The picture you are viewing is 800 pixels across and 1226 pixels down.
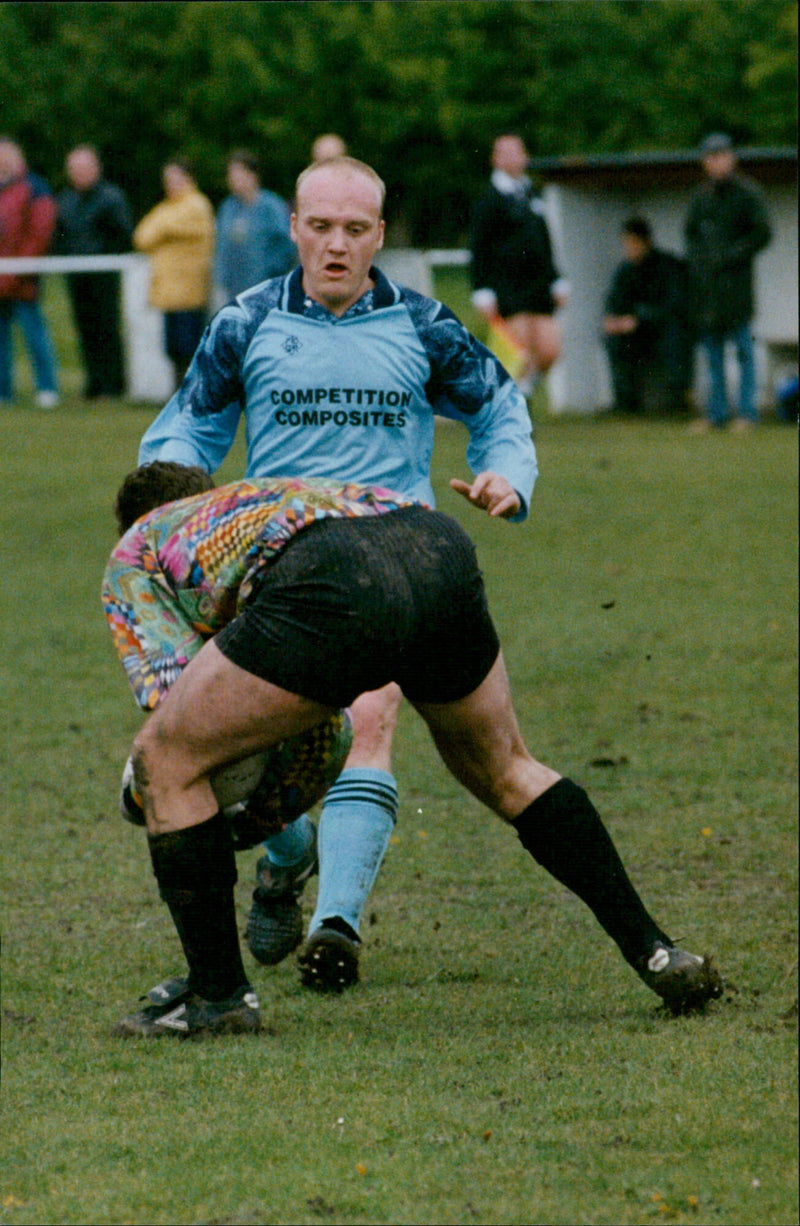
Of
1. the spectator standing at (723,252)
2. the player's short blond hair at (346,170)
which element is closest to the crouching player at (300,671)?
the player's short blond hair at (346,170)

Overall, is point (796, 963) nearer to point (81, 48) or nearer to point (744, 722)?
point (744, 722)

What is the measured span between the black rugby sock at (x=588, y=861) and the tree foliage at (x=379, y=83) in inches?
1591

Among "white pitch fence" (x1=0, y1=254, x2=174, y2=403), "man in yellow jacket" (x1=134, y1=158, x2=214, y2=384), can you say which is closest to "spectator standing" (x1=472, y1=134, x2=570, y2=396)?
"man in yellow jacket" (x1=134, y1=158, x2=214, y2=384)

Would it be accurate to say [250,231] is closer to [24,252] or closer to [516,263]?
[516,263]

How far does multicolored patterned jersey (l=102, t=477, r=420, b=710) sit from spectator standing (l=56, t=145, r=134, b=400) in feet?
53.7

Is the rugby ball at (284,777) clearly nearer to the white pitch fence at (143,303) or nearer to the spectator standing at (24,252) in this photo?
the spectator standing at (24,252)

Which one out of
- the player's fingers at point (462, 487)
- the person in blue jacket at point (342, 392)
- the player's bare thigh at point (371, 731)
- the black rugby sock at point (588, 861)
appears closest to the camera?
the player's fingers at point (462, 487)

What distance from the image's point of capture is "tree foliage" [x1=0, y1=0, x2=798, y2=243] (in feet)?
147

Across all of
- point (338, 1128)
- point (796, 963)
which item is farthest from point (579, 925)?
point (338, 1128)

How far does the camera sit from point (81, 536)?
1290 cm

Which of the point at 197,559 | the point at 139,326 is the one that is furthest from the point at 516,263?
the point at 197,559

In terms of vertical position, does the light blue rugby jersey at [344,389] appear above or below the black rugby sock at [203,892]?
above

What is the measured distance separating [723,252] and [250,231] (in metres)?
3.83

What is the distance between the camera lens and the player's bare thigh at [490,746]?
4500mm
